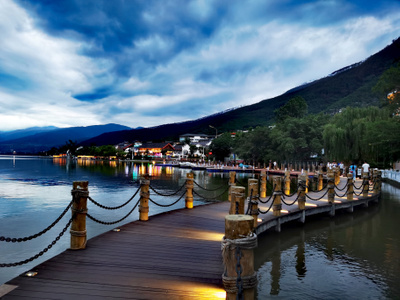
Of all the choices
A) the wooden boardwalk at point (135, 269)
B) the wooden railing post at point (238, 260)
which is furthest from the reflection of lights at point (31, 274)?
the wooden railing post at point (238, 260)

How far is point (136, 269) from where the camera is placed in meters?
6.21

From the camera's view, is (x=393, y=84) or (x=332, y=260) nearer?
(x=332, y=260)

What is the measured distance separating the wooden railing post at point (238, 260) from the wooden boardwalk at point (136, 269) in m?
1.32

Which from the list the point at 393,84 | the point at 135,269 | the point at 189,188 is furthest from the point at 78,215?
the point at 393,84

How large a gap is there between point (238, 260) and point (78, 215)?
4.56 m

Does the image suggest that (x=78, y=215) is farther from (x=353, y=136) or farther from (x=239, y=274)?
(x=353, y=136)

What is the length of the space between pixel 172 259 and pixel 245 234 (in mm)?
3441

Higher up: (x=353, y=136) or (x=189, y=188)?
(x=353, y=136)

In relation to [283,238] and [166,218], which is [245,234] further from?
[283,238]

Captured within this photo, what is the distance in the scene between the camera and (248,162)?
7150cm

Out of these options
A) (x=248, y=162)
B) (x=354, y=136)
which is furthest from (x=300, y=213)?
(x=248, y=162)

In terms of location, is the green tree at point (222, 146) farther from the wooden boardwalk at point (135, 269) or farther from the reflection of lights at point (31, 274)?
the reflection of lights at point (31, 274)

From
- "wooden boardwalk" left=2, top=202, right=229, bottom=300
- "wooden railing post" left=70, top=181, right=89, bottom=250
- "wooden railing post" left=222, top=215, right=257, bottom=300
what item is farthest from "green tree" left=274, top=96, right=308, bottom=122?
"wooden railing post" left=222, top=215, right=257, bottom=300

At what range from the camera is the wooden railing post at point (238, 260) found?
387 cm
